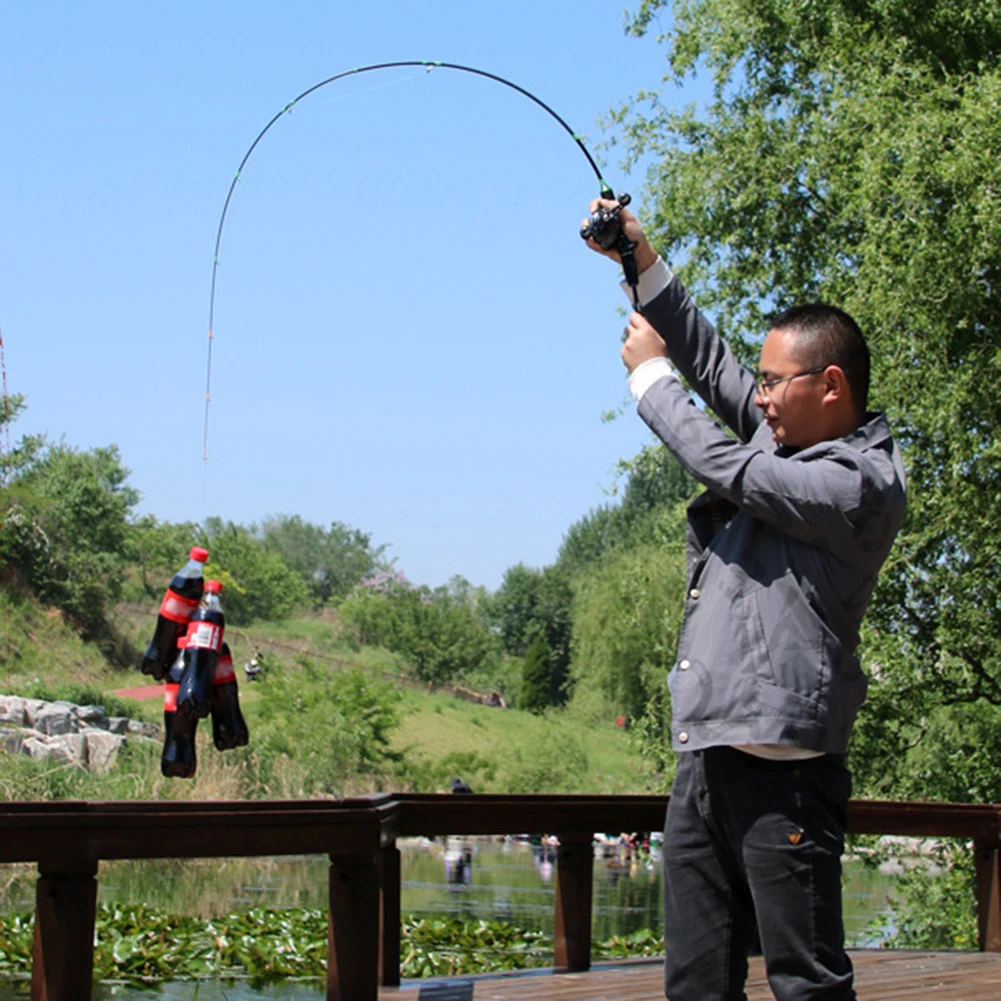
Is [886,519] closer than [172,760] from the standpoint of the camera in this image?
Yes

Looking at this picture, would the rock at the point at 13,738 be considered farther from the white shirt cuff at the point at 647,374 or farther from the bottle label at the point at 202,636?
the white shirt cuff at the point at 647,374

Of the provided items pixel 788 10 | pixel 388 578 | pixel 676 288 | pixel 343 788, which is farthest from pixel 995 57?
pixel 388 578

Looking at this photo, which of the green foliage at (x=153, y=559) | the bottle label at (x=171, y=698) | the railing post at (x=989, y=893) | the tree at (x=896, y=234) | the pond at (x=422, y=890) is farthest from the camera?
the green foliage at (x=153, y=559)

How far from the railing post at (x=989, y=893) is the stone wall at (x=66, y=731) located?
1735 cm

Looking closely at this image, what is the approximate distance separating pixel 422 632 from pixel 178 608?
5056cm

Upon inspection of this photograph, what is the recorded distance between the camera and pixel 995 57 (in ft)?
43.2

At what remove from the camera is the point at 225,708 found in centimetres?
340

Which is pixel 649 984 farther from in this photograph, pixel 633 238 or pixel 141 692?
pixel 141 692

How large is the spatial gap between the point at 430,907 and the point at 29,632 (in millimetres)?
17616

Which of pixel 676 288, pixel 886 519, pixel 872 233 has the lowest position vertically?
pixel 886 519

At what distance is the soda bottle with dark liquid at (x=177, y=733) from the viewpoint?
10.8 ft

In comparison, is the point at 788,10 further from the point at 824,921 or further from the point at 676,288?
the point at 824,921

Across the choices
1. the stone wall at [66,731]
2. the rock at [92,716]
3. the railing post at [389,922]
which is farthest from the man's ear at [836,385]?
the rock at [92,716]

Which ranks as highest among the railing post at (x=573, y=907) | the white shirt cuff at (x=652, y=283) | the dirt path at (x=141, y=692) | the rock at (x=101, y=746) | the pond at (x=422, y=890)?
the white shirt cuff at (x=652, y=283)
